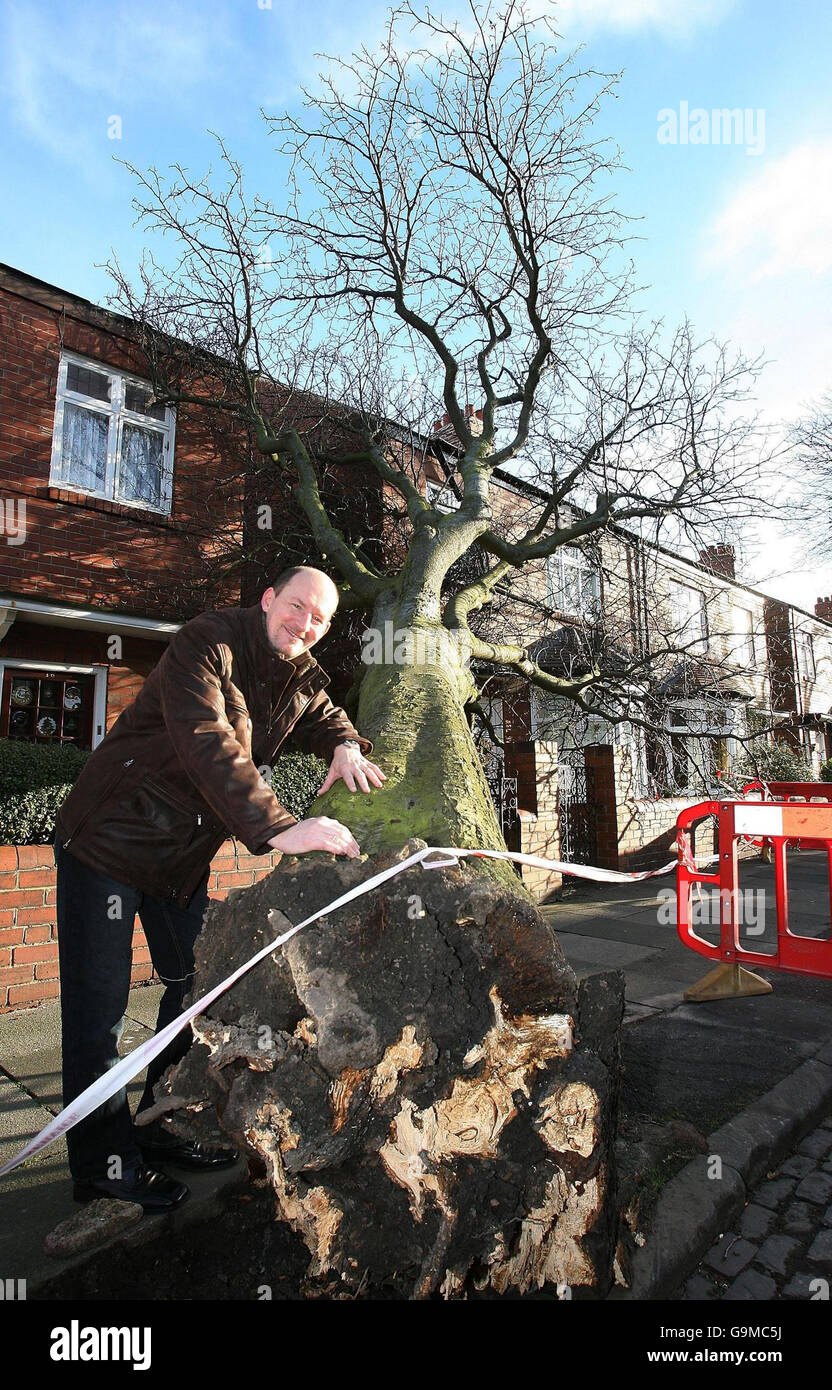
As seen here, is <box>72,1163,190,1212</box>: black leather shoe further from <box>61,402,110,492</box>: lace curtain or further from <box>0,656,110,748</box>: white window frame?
<box>61,402,110,492</box>: lace curtain

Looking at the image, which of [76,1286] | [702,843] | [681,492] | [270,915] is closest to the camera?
[270,915]

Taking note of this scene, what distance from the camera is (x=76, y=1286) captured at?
1.97m

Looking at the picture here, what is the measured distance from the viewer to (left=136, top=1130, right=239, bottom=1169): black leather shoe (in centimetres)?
256

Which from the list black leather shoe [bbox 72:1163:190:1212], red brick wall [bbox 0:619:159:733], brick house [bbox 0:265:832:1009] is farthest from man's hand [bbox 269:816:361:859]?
red brick wall [bbox 0:619:159:733]

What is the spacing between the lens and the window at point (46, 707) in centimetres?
780

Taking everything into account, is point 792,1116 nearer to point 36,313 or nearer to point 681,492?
point 681,492

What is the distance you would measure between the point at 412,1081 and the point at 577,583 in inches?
428

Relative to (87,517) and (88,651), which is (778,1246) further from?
(87,517)

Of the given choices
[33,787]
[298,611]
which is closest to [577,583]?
[33,787]

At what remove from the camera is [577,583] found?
12000 mm

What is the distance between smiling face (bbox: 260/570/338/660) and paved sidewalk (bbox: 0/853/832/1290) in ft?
5.91
